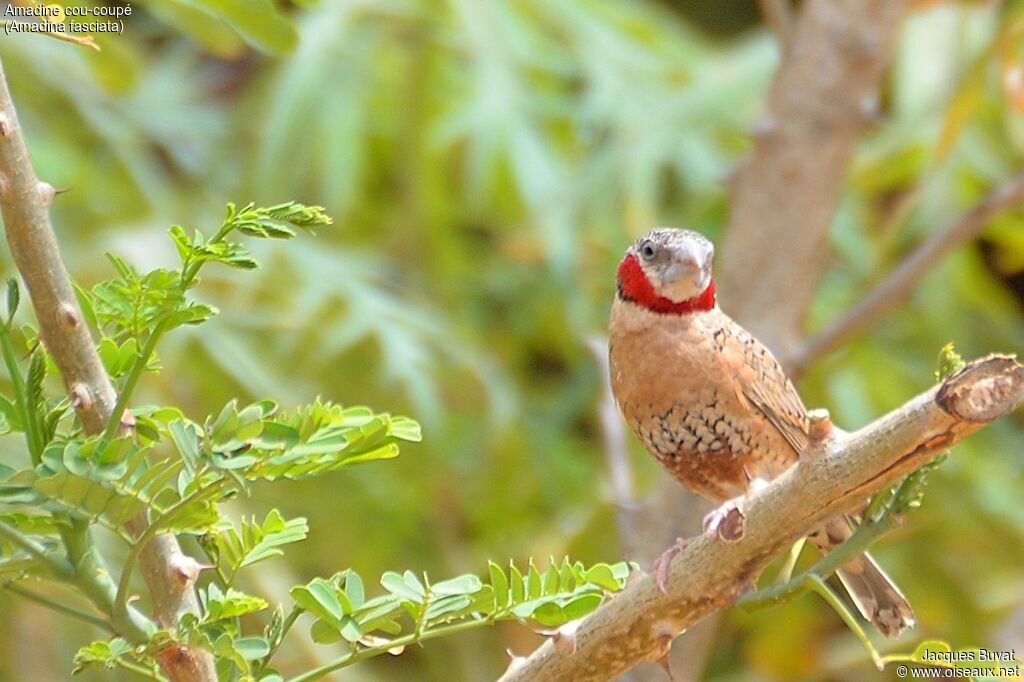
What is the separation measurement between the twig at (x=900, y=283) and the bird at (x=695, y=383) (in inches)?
18.6

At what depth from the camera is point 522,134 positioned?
299cm

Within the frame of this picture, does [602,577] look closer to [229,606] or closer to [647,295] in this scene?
[229,606]

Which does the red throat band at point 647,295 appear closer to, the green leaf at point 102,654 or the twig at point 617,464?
the twig at point 617,464

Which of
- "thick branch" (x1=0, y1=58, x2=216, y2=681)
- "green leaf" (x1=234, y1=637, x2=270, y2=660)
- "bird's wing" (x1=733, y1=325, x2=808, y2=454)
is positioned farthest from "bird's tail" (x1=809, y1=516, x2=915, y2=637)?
"thick branch" (x1=0, y1=58, x2=216, y2=681)

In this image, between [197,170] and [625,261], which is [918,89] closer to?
[625,261]

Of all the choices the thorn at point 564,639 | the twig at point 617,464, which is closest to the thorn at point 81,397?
the thorn at point 564,639

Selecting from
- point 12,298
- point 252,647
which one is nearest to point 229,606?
point 252,647

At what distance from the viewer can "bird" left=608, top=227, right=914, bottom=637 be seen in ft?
5.16

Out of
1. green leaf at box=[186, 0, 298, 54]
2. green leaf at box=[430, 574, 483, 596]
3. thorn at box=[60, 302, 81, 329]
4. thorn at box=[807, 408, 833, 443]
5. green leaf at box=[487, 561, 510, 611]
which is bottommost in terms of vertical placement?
thorn at box=[807, 408, 833, 443]

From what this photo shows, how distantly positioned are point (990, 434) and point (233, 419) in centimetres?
285

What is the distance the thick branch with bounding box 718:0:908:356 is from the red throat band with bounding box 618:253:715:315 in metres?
0.48

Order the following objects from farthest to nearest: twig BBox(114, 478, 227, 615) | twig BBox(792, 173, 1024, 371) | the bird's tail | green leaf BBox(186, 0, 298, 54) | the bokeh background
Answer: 1. the bokeh background
2. twig BBox(792, 173, 1024, 371)
3. the bird's tail
4. green leaf BBox(186, 0, 298, 54)
5. twig BBox(114, 478, 227, 615)

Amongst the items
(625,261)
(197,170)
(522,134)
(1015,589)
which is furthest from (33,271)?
(1015,589)

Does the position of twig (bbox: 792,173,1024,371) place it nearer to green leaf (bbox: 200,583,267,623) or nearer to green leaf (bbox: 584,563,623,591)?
green leaf (bbox: 584,563,623,591)
